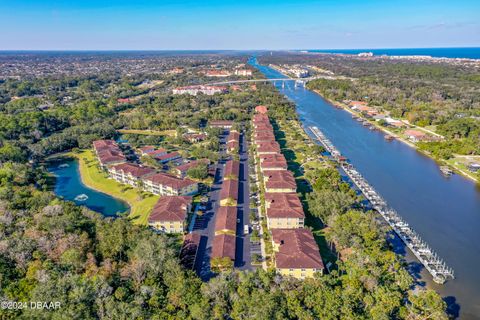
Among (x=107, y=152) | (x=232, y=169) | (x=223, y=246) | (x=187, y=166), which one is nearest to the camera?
(x=223, y=246)

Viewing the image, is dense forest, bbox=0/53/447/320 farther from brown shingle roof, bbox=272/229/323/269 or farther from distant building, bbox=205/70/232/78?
distant building, bbox=205/70/232/78

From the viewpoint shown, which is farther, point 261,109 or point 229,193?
point 261,109

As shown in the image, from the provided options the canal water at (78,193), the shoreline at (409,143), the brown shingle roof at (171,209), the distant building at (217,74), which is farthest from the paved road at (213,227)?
the distant building at (217,74)

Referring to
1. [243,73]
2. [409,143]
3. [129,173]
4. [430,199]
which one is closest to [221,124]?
[129,173]

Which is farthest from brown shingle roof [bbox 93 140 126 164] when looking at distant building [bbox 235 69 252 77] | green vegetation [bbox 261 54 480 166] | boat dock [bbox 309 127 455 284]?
distant building [bbox 235 69 252 77]

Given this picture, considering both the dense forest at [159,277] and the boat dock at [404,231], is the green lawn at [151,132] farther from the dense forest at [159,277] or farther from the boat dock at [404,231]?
the boat dock at [404,231]

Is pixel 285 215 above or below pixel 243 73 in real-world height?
below

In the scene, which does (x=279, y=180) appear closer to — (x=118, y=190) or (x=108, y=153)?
(x=118, y=190)
